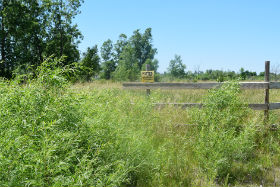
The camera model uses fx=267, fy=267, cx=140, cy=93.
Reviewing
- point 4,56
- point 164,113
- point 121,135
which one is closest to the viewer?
point 121,135

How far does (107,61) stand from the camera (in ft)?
160

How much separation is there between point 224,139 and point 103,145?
2237 millimetres

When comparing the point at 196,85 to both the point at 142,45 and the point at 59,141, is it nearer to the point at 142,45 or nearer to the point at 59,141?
the point at 59,141

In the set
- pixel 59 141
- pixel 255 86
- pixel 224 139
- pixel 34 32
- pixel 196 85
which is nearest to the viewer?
pixel 59 141

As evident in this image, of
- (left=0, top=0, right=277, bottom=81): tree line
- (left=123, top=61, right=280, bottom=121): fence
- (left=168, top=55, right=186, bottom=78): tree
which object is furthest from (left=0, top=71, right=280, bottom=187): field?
(left=168, top=55, right=186, bottom=78): tree

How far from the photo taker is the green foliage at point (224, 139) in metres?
4.29

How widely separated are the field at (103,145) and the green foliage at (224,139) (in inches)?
0.7

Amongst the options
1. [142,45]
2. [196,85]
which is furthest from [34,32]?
[142,45]

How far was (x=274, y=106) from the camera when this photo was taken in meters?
6.82

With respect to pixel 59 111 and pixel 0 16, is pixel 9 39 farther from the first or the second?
pixel 59 111

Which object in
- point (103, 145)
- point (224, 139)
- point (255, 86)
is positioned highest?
point (255, 86)

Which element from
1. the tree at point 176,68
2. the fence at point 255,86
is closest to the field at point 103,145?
the fence at point 255,86

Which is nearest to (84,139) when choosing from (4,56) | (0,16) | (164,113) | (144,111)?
(144,111)

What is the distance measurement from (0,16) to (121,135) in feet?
82.2
